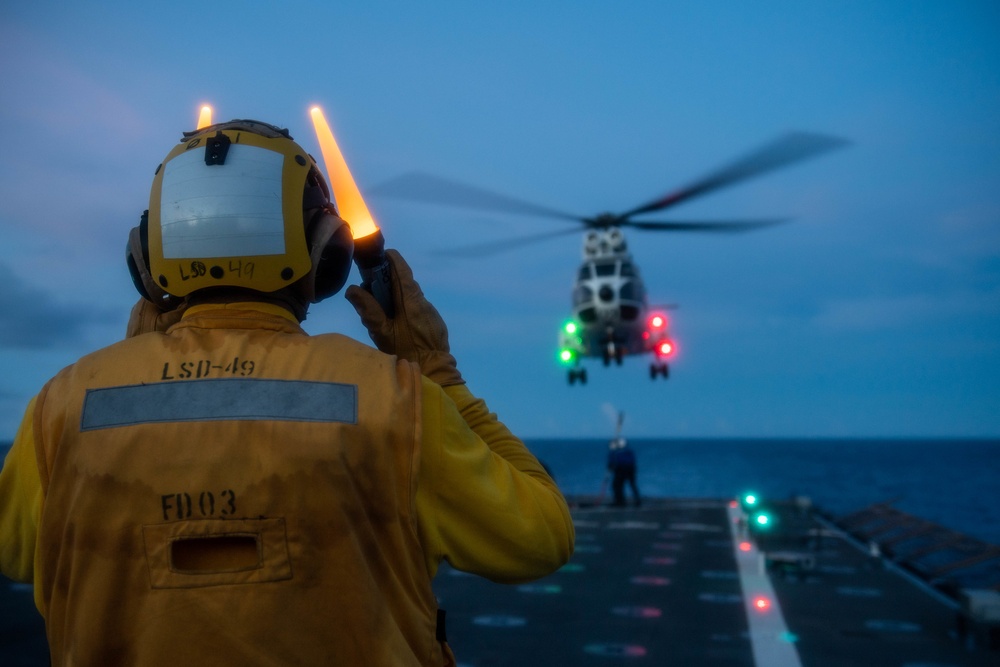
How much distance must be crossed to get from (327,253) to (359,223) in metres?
0.20

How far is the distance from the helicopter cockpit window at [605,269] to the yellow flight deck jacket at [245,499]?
20.1m

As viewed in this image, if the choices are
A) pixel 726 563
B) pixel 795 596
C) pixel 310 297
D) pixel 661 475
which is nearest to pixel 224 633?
pixel 310 297

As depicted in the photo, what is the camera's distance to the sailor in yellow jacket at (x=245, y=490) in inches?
71.3

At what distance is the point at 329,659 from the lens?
183 cm

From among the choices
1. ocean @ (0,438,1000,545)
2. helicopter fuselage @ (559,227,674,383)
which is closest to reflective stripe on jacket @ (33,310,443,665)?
helicopter fuselage @ (559,227,674,383)

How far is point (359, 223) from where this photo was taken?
2.40 meters

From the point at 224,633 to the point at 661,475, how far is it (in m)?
99.9

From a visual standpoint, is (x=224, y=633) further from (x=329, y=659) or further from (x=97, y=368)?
(x=97, y=368)

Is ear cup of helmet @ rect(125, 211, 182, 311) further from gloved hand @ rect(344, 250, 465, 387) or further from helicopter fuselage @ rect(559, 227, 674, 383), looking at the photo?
helicopter fuselage @ rect(559, 227, 674, 383)

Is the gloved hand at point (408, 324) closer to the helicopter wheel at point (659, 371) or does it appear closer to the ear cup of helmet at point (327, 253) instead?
the ear cup of helmet at point (327, 253)

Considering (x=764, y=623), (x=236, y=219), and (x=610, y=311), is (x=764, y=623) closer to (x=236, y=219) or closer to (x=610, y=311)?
(x=236, y=219)

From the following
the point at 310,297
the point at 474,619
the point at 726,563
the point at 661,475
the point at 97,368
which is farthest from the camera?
the point at 661,475

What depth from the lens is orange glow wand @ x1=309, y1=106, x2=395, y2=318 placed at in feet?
7.62

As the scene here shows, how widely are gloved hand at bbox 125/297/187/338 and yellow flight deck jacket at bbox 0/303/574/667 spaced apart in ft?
1.17
